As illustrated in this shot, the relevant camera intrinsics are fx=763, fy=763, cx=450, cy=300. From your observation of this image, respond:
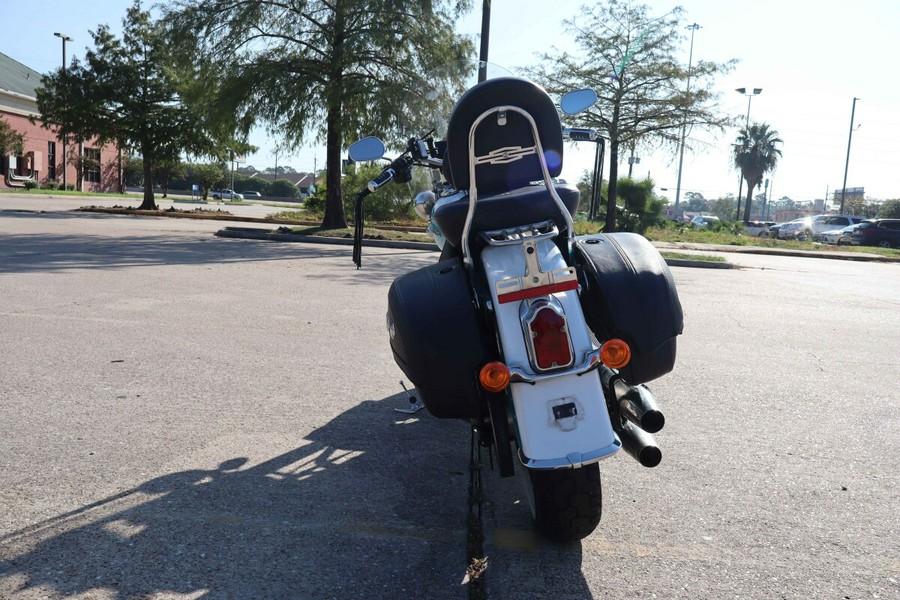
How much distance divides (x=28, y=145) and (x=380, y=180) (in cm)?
5972

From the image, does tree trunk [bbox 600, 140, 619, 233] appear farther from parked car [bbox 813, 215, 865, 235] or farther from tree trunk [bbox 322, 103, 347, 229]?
parked car [bbox 813, 215, 865, 235]

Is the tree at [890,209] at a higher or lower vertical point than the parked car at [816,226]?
higher

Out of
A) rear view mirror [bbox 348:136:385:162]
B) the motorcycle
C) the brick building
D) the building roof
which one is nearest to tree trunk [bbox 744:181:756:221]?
the brick building

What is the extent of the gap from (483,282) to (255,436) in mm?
1700

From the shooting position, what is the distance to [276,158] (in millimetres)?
21875

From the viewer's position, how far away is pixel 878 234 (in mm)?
34031

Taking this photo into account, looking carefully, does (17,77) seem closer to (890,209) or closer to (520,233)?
(520,233)

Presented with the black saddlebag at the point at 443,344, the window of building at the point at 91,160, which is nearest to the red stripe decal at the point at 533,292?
the black saddlebag at the point at 443,344

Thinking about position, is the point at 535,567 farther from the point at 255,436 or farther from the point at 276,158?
the point at 276,158

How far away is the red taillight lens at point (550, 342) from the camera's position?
8.20ft

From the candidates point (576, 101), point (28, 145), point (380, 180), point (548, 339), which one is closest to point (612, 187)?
point (576, 101)

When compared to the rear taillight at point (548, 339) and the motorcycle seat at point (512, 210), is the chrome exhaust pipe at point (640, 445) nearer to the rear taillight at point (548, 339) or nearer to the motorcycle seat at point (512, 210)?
the rear taillight at point (548, 339)

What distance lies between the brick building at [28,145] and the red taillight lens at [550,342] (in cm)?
5282

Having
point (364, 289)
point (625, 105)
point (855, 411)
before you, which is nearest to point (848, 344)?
point (855, 411)
